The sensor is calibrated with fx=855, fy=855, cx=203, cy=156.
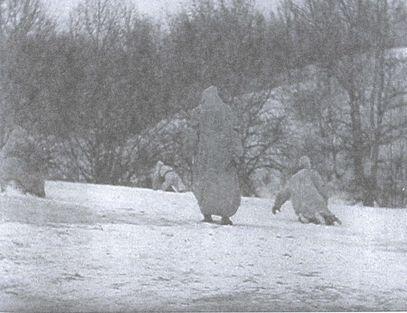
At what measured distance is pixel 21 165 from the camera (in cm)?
667

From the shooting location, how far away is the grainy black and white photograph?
6.00 m

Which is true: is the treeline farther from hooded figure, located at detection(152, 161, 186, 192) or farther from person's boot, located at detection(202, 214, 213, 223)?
person's boot, located at detection(202, 214, 213, 223)

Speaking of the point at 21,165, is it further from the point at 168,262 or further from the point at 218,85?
the point at 218,85

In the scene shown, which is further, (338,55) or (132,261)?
(338,55)

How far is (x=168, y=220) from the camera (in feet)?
23.9

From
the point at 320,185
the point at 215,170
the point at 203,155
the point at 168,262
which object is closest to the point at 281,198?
the point at 320,185

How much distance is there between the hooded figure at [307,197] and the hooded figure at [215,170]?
80 centimetres

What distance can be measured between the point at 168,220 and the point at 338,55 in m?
2.11

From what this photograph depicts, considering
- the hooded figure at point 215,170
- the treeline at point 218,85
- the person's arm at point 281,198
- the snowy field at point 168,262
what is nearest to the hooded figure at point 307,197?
the person's arm at point 281,198

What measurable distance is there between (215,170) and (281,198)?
1.11 meters

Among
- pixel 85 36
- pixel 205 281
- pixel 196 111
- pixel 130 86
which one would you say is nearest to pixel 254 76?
pixel 196 111

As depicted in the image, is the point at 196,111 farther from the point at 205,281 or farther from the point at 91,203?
the point at 205,281

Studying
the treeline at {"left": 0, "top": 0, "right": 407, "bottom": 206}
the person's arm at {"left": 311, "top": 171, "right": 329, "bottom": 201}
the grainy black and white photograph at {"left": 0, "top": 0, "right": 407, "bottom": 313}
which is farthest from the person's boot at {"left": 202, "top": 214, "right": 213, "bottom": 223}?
the person's arm at {"left": 311, "top": 171, "right": 329, "bottom": 201}

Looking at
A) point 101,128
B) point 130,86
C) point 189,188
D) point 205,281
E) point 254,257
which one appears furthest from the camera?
point 189,188
